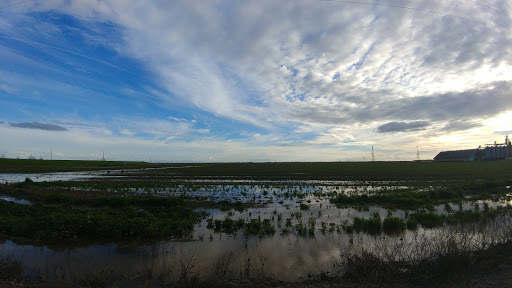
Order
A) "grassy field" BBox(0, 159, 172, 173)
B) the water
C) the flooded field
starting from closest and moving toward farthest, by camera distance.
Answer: the flooded field < the water < "grassy field" BBox(0, 159, 172, 173)

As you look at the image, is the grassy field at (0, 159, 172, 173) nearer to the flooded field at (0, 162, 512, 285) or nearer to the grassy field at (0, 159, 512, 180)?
the grassy field at (0, 159, 512, 180)

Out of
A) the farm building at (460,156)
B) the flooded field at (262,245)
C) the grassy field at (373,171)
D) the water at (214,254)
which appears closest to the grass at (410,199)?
the flooded field at (262,245)

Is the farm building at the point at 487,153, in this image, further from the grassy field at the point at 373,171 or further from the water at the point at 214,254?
the water at the point at 214,254

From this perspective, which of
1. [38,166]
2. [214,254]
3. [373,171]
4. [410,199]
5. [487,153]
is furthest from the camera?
[487,153]

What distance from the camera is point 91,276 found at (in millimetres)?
6992

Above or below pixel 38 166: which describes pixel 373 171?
below

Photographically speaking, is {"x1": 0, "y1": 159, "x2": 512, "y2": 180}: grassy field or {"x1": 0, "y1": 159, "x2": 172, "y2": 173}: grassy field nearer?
{"x1": 0, "y1": 159, "x2": 512, "y2": 180}: grassy field

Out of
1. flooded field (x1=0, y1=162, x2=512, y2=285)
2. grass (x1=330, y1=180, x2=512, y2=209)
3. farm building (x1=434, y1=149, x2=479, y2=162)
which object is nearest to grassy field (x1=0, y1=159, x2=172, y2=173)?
flooded field (x1=0, y1=162, x2=512, y2=285)

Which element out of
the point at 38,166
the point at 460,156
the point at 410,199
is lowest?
the point at 410,199

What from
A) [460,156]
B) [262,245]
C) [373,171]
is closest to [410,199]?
[262,245]

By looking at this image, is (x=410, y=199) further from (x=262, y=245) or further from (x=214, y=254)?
(x=214, y=254)

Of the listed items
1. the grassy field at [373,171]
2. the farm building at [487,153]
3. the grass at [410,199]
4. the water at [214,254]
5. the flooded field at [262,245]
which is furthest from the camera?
the farm building at [487,153]

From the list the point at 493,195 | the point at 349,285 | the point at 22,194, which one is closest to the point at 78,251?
the point at 349,285

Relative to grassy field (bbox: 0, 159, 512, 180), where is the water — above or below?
above
